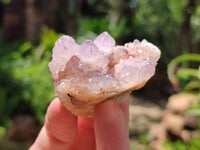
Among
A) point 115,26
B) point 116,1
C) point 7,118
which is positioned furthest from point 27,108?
point 116,1

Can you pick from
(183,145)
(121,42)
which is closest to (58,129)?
(183,145)

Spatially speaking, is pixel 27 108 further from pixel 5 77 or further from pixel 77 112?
pixel 77 112

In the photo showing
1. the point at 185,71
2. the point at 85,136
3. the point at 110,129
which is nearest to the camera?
the point at 110,129

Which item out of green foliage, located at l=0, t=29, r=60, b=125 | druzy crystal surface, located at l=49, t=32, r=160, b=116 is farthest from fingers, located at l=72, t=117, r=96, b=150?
green foliage, located at l=0, t=29, r=60, b=125

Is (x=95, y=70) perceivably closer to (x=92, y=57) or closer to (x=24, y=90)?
(x=92, y=57)

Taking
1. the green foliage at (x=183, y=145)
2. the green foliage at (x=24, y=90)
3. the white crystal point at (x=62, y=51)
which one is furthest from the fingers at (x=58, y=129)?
the green foliage at (x=24, y=90)

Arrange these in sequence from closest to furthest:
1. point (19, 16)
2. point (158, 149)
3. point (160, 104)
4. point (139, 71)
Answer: point (139, 71)
point (158, 149)
point (160, 104)
point (19, 16)

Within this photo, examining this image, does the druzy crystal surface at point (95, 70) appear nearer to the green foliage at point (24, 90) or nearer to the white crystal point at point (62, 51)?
the white crystal point at point (62, 51)
